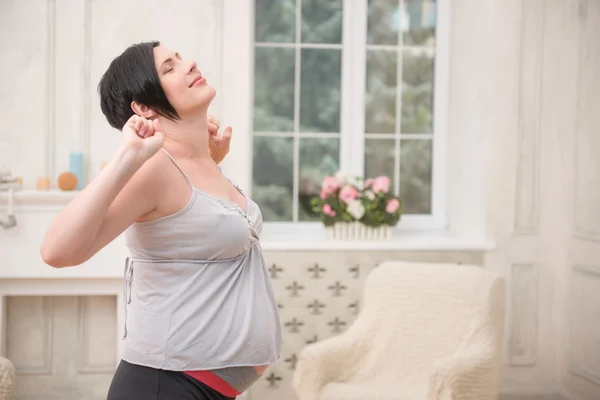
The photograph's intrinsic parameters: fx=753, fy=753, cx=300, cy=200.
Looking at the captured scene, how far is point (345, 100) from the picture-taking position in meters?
4.47

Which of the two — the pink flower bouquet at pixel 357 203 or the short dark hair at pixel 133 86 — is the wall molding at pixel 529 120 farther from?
the short dark hair at pixel 133 86

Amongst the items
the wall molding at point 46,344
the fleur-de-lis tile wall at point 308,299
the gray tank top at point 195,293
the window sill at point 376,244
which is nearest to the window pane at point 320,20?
the window sill at point 376,244

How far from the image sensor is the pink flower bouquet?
13.4 feet

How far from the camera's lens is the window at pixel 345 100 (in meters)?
4.45

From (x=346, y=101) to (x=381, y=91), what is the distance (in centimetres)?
23

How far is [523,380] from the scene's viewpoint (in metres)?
4.25

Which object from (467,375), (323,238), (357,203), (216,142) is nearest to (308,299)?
(323,238)

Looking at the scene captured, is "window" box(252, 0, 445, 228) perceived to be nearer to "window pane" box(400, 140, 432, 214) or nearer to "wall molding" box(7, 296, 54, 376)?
"window pane" box(400, 140, 432, 214)

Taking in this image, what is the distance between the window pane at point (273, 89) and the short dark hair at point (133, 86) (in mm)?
3006

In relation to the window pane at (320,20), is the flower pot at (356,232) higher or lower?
lower

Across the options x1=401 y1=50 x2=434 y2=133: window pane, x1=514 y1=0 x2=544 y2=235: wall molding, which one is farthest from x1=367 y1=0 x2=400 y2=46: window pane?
x1=514 y1=0 x2=544 y2=235: wall molding

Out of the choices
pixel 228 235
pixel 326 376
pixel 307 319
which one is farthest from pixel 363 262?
pixel 228 235

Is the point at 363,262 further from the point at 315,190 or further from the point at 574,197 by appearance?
the point at 574,197

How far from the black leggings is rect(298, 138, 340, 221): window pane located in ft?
10.3
